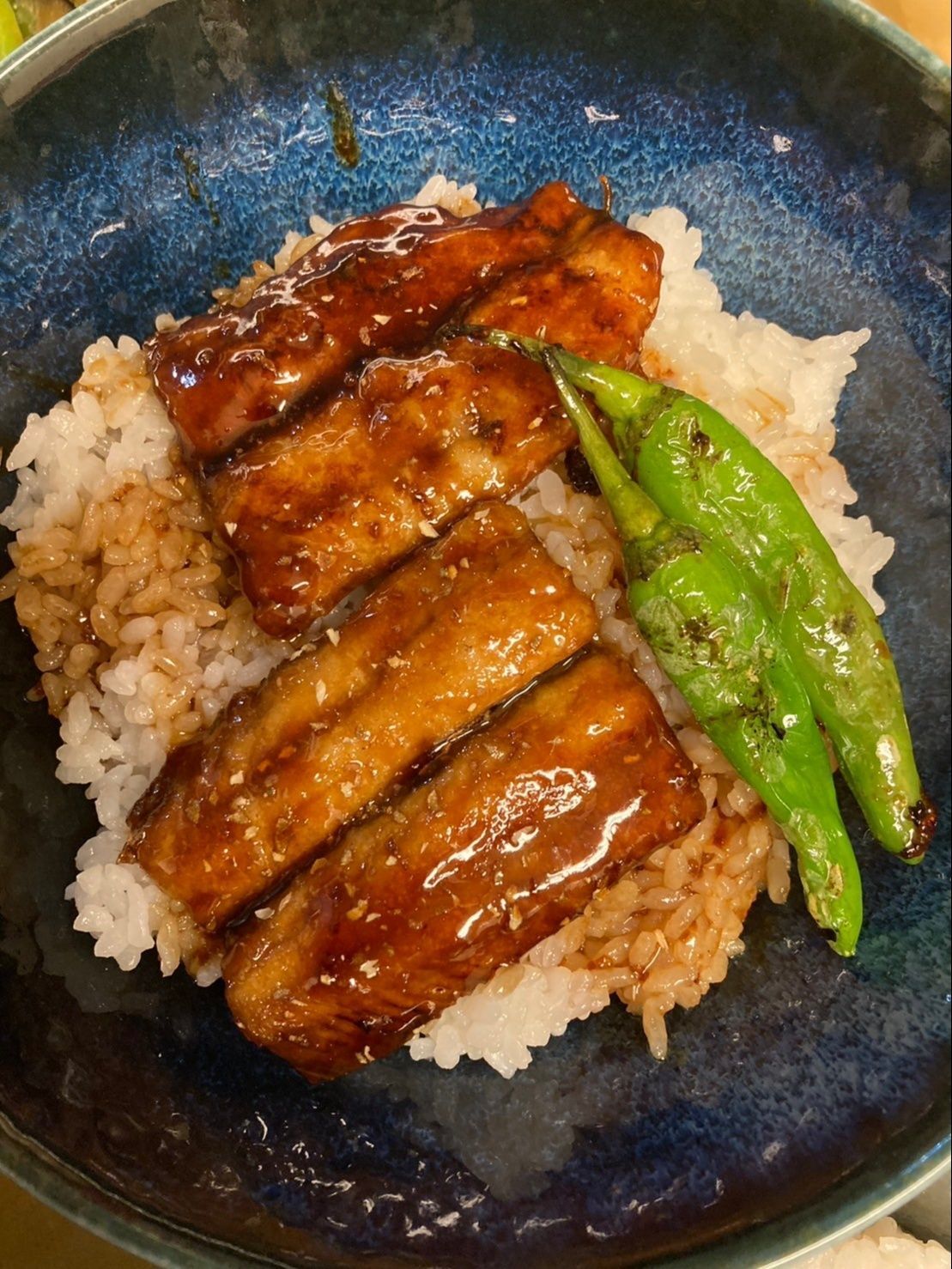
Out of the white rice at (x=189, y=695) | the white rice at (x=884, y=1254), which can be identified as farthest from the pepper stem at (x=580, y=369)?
the white rice at (x=884, y=1254)

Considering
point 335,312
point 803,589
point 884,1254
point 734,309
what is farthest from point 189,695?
point 884,1254

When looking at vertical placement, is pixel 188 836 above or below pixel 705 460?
below

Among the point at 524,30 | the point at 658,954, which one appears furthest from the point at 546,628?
the point at 524,30

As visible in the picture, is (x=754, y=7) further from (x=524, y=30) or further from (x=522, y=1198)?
(x=522, y=1198)

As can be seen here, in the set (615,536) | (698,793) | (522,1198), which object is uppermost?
(615,536)

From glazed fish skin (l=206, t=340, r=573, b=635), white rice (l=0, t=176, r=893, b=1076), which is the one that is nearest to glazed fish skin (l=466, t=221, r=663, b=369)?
glazed fish skin (l=206, t=340, r=573, b=635)
